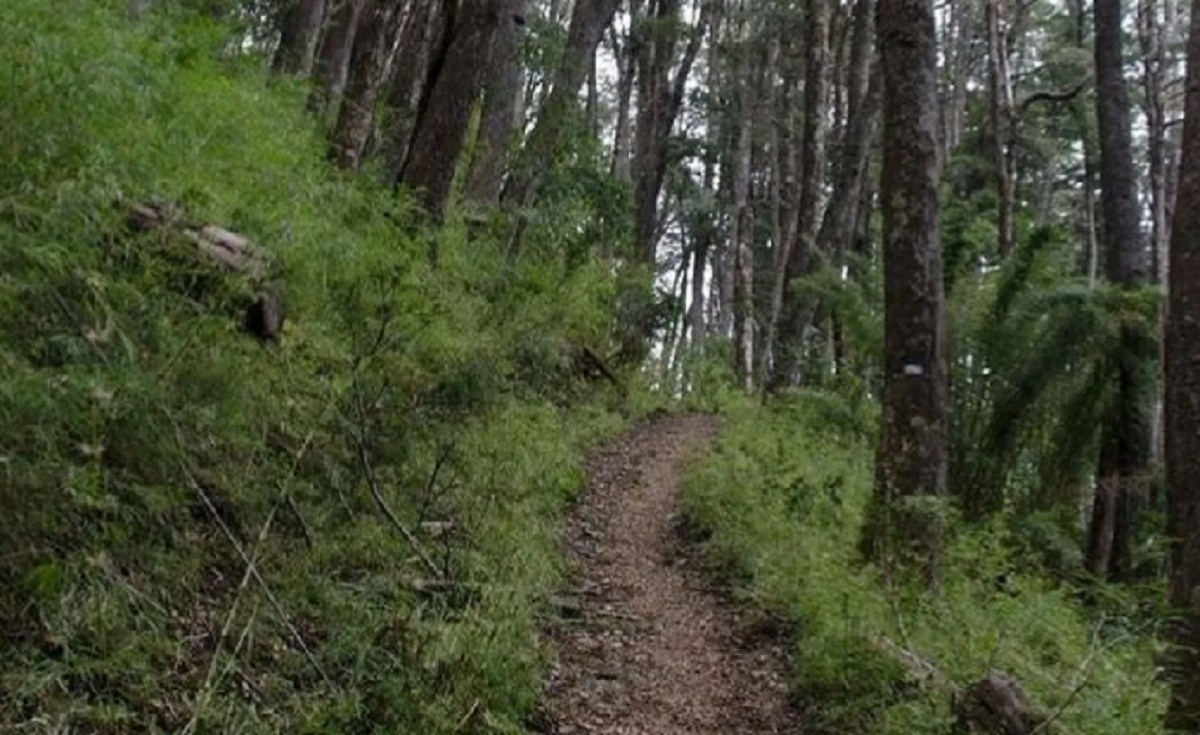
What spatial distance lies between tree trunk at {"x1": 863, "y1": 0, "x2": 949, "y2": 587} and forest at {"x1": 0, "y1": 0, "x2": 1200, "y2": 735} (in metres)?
0.02

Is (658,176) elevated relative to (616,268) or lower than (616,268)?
elevated

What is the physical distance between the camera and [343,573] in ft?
17.3

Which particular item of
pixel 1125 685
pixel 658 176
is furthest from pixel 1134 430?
pixel 658 176

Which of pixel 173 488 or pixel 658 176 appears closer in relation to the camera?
pixel 173 488

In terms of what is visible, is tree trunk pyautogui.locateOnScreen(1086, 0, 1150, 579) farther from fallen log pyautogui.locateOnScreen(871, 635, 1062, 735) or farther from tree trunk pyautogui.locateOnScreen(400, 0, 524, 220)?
tree trunk pyautogui.locateOnScreen(400, 0, 524, 220)

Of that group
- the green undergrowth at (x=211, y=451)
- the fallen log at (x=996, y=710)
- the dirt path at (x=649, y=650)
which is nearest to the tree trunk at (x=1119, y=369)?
the dirt path at (x=649, y=650)

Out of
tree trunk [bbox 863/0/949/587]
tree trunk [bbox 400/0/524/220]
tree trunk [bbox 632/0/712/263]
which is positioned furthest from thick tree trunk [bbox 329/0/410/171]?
tree trunk [bbox 632/0/712/263]

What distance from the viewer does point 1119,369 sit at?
1038 centimetres

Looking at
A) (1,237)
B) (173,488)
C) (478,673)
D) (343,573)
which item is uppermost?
(1,237)

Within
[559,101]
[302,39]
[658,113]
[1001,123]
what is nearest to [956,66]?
[658,113]

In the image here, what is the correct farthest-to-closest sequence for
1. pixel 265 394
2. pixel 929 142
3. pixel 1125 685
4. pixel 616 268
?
pixel 616 268
pixel 929 142
pixel 265 394
pixel 1125 685

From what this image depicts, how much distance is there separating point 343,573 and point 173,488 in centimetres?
113

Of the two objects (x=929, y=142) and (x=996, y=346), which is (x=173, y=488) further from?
(x=996, y=346)

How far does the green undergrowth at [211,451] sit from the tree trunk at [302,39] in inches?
171
